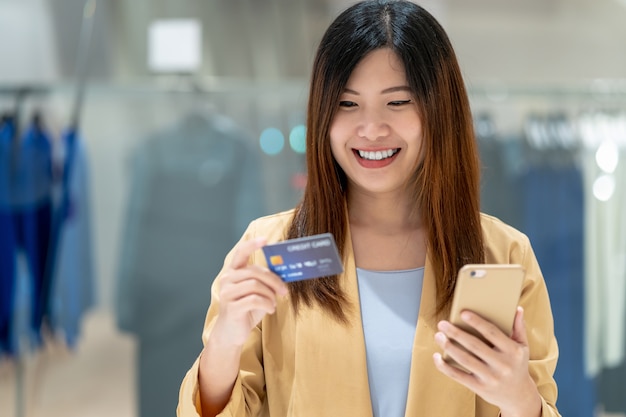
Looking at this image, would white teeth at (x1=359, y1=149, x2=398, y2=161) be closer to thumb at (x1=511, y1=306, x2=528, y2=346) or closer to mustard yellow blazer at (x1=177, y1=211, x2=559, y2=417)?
mustard yellow blazer at (x1=177, y1=211, x2=559, y2=417)

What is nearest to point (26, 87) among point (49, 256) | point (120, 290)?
point (49, 256)

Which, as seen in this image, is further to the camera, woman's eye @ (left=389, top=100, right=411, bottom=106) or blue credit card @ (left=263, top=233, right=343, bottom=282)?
woman's eye @ (left=389, top=100, right=411, bottom=106)

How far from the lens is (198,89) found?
3.33m

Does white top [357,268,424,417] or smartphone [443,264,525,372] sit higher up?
smartphone [443,264,525,372]

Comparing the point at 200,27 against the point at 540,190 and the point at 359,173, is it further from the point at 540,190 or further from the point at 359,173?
the point at 359,173

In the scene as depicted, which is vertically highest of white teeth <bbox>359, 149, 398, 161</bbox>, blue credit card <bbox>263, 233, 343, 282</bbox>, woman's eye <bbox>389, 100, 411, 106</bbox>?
woman's eye <bbox>389, 100, 411, 106</bbox>

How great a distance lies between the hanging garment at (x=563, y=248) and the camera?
10.8 ft

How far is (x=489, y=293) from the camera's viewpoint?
122 centimetres

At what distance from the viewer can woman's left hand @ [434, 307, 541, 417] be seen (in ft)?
3.97

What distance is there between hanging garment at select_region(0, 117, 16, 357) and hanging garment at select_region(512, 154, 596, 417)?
80.8 inches

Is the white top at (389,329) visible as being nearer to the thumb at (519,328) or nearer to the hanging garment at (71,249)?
the thumb at (519,328)

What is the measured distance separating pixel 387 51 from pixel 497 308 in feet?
1.64

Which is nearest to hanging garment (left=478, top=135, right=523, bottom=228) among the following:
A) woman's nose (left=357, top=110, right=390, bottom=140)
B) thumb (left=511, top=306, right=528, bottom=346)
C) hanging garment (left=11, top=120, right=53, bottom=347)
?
hanging garment (left=11, top=120, right=53, bottom=347)

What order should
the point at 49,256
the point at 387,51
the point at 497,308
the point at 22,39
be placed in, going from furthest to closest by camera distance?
the point at 22,39 < the point at 49,256 < the point at 387,51 < the point at 497,308
